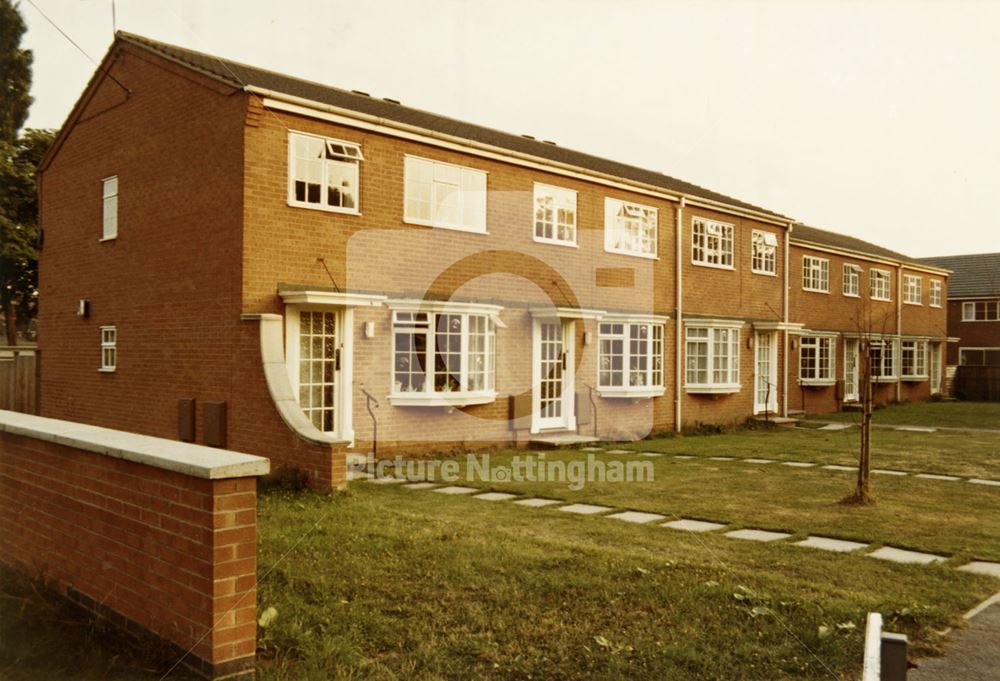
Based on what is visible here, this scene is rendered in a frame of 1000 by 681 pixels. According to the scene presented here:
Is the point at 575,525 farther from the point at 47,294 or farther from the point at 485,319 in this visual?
the point at 47,294

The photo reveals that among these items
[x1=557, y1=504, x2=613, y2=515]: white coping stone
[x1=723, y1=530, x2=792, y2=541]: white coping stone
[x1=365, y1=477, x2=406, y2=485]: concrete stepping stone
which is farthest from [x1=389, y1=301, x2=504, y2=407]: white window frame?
[x1=723, y1=530, x2=792, y2=541]: white coping stone

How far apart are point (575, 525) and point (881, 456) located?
933 centimetres

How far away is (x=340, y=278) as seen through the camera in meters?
14.0

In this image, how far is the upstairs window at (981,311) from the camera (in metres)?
42.9

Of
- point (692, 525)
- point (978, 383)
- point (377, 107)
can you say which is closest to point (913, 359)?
point (978, 383)

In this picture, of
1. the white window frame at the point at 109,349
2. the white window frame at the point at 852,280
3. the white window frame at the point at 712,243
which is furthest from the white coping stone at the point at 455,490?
the white window frame at the point at 852,280

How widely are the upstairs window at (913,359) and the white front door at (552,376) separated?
22209 millimetres

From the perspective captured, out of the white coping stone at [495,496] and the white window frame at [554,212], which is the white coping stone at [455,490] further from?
the white window frame at [554,212]

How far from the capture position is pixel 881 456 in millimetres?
15492

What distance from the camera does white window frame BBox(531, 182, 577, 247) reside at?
17.7 meters

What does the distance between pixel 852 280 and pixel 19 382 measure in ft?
91.9

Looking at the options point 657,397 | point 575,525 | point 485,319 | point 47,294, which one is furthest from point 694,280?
point 47,294

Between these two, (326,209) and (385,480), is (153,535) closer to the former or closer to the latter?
(385,480)

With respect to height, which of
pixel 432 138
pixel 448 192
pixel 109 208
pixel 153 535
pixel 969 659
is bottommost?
pixel 969 659
